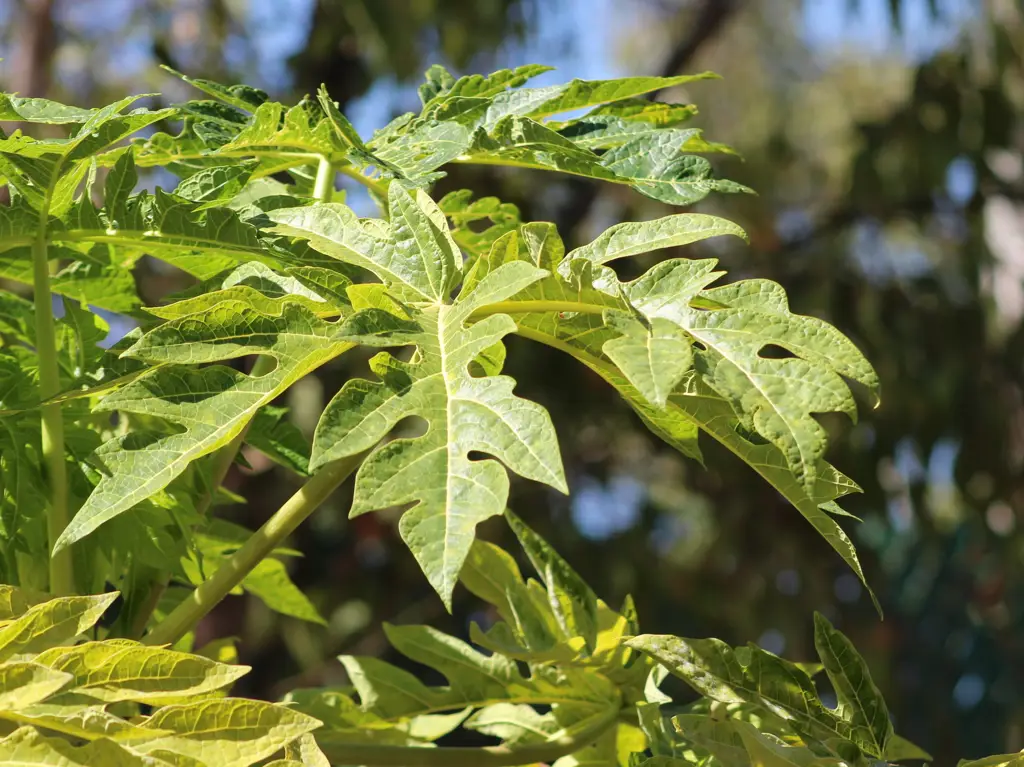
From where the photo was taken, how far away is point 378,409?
0.31m

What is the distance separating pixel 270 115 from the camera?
1.39 feet

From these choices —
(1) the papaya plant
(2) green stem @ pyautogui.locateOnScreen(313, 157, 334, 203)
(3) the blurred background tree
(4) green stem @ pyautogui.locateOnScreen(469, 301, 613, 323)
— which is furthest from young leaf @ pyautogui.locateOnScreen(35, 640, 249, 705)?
(3) the blurred background tree

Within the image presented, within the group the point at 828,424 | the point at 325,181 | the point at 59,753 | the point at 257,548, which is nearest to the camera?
the point at 59,753

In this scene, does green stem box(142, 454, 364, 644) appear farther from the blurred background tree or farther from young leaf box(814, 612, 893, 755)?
the blurred background tree

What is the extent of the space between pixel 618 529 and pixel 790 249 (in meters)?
0.80

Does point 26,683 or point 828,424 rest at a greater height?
point 26,683

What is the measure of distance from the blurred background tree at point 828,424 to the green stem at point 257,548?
6.24ft

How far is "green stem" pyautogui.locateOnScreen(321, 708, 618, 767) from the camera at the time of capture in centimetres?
41

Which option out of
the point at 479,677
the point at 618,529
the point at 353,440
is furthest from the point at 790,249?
the point at 353,440

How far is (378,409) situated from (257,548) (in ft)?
0.38

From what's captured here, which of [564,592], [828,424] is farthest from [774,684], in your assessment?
[828,424]

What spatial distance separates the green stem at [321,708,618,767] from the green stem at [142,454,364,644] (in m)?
0.07

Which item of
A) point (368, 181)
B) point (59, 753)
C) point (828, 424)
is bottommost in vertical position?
point (828, 424)

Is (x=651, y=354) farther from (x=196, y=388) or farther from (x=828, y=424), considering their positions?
(x=828, y=424)
